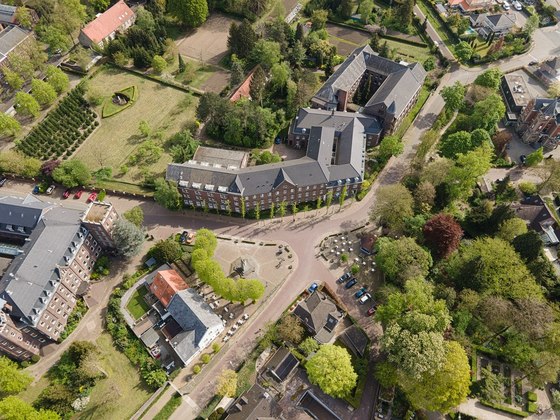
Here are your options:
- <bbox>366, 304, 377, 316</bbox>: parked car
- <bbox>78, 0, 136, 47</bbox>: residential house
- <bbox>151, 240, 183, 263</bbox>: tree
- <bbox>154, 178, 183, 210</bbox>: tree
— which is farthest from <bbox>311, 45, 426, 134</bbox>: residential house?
<bbox>78, 0, 136, 47</bbox>: residential house

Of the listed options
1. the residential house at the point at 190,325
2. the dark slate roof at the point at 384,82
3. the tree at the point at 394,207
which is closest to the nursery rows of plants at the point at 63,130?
the residential house at the point at 190,325

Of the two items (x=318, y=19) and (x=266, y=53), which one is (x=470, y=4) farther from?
(x=266, y=53)

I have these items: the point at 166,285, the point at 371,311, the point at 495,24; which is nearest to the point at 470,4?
the point at 495,24

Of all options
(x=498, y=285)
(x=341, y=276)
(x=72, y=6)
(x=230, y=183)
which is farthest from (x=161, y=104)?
(x=498, y=285)

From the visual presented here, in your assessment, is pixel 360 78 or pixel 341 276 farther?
pixel 360 78

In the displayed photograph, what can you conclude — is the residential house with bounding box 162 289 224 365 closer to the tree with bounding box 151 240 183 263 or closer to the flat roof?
the tree with bounding box 151 240 183 263

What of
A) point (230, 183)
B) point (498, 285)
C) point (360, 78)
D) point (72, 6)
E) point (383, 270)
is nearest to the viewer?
point (498, 285)

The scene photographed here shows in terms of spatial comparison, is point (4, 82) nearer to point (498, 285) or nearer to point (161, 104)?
point (161, 104)
